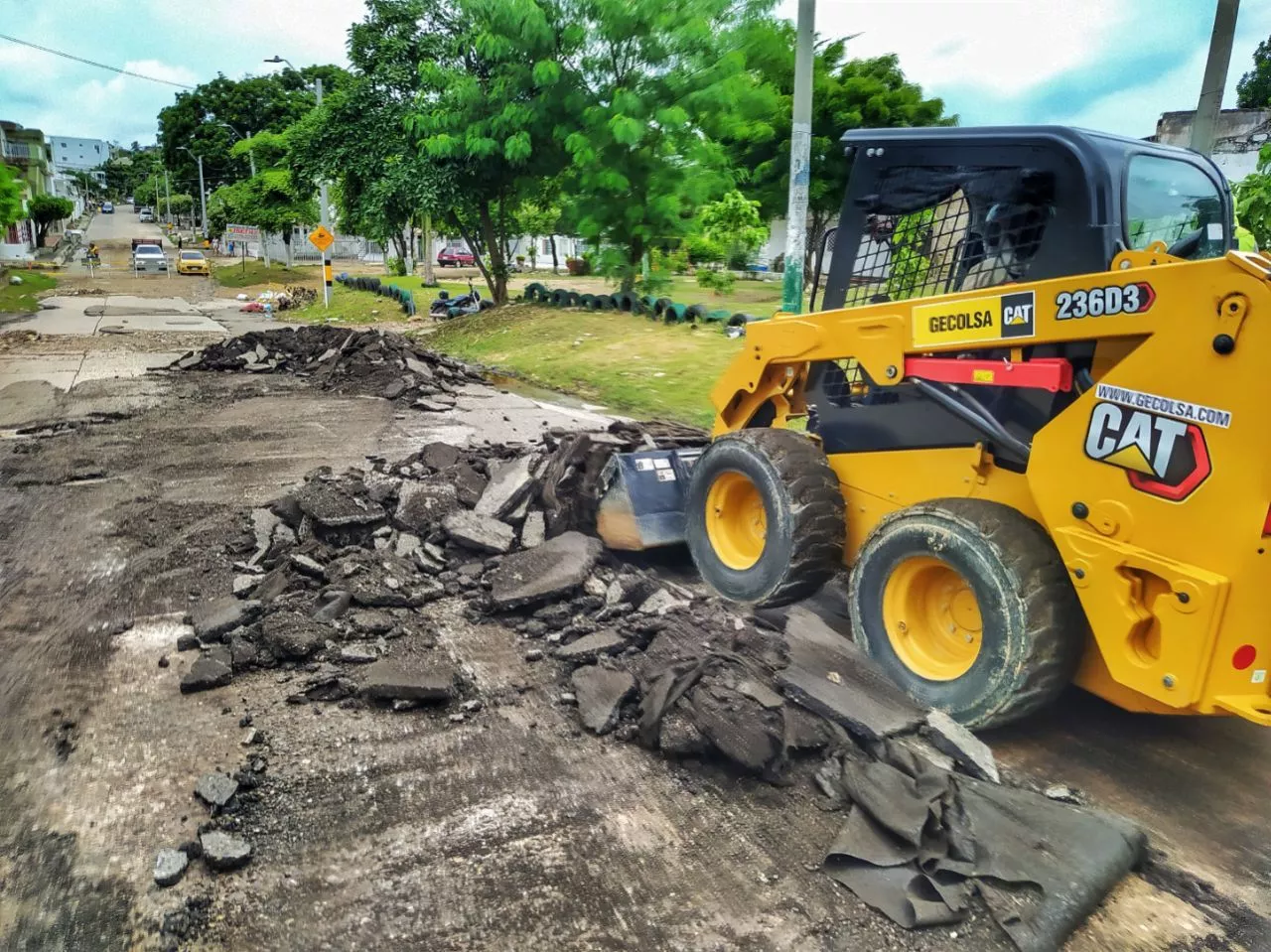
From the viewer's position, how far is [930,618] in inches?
176

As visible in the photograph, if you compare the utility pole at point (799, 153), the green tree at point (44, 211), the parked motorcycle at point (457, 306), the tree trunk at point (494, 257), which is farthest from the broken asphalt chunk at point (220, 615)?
the green tree at point (44, 211)

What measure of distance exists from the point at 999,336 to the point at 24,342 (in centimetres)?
2191

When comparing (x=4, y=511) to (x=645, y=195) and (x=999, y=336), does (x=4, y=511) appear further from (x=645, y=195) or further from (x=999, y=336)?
(x=645, y=195)

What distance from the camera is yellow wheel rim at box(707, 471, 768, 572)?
5.68 m

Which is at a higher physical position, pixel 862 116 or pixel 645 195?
pixel 862 116

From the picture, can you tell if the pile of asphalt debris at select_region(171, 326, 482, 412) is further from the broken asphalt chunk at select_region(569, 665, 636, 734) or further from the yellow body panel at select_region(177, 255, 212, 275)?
the yellow body panel at select_region(177, 255, 212, 275)

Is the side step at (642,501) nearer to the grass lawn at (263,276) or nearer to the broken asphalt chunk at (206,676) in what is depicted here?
the broken asphalt chunk at (206,676)

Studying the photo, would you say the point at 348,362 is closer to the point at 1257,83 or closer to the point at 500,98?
the point at 500,98

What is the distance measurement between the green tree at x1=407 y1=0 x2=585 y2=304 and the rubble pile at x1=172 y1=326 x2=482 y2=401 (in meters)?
6.60

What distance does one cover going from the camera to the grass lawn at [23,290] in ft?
95.6

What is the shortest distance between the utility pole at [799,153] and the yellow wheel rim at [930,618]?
7.65 metres

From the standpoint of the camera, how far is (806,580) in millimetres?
5070

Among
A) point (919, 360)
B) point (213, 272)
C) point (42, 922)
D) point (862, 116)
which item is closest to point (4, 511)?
point (42, 922)

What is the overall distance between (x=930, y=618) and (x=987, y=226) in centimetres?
200
